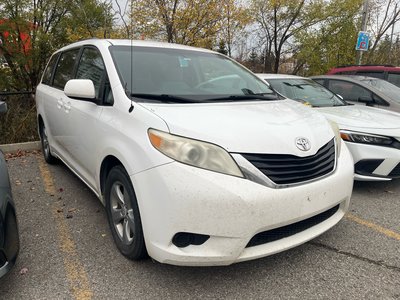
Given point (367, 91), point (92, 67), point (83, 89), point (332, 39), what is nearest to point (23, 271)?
point (83, 89)

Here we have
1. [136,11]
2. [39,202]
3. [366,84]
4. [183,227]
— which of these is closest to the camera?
[183,227]

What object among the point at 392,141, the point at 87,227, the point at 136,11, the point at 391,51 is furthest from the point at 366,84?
the point at 391,51

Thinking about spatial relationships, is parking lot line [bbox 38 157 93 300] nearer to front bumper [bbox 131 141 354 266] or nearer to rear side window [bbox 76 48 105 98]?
front bumper [bbox 131 141 354 266]

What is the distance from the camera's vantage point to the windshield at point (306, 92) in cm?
539

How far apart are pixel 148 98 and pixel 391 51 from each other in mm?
20014

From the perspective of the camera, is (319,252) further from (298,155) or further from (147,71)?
(147,71)

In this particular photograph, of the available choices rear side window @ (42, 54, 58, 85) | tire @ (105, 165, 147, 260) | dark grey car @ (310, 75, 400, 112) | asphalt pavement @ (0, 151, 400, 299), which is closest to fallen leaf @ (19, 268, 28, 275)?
asphalt pavement @ (0, 151, 400, 299)

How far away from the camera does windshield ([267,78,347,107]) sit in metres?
5.39

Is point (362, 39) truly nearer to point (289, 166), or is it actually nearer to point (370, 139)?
point (370, 139)

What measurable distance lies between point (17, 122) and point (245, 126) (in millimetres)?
5609

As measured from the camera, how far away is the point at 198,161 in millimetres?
2168

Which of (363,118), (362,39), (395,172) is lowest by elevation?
(395,172)

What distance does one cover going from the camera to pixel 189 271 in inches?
101

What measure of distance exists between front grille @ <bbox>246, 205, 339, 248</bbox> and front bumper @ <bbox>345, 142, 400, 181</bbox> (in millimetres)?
Result: 1591
